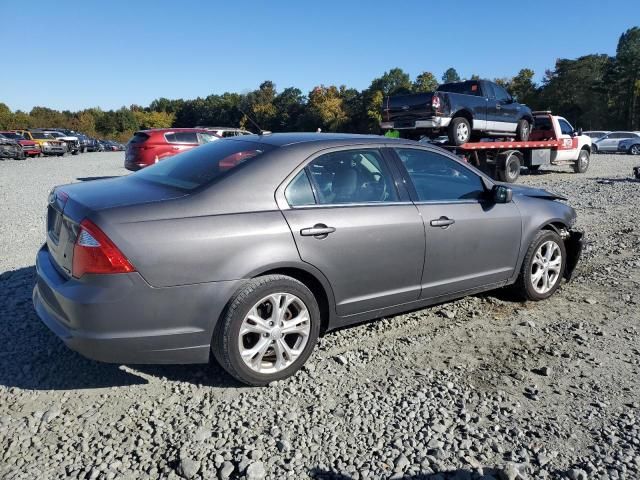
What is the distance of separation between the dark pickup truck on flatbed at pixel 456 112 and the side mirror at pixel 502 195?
8.71 m

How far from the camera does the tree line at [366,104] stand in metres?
57.7

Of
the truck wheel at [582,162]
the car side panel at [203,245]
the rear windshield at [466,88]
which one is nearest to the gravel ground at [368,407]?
the car side panel at [203,245]

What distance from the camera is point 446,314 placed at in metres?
4.51

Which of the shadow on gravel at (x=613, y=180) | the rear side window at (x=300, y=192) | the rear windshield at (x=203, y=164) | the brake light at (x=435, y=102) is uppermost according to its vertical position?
the brake light at (x=435, y=102)

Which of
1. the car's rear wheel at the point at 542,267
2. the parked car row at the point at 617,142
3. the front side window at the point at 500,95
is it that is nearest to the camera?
the car's rear wheel at the point at 542,267

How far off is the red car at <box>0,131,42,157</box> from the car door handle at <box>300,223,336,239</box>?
107 feet

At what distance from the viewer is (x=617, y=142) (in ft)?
105

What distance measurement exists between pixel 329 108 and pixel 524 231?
71761 millimetres

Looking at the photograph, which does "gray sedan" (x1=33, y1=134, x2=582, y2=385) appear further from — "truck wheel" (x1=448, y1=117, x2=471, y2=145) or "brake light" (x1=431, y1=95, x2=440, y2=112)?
"truck wheel" (x1=448, y1=117, x2=471, y2=145)

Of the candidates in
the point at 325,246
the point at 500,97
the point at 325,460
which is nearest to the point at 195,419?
the point at 325,460

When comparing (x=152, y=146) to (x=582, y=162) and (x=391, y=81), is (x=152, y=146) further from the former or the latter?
(x=391, y=81)

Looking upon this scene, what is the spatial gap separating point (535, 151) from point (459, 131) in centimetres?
424

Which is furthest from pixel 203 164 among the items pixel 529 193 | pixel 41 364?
pixel 529 193

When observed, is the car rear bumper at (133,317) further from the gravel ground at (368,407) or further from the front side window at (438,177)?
the front side window at (438,177)
